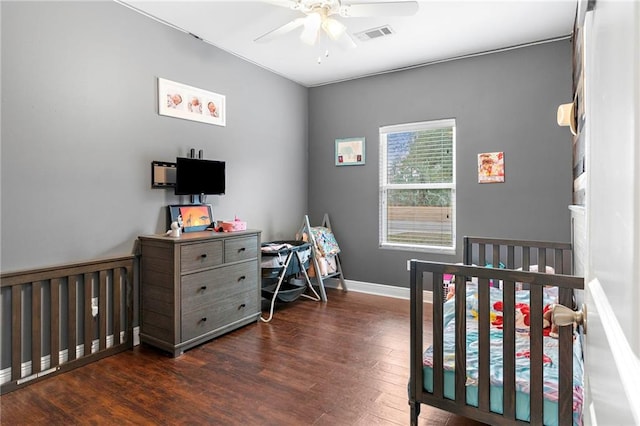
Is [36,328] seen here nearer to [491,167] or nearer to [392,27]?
[392,27]

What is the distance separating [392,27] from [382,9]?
0.92m

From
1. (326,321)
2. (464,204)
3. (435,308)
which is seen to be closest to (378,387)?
(435,308)

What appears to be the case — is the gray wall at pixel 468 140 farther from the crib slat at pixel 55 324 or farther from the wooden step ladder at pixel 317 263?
the crib slat at pixel 55 324

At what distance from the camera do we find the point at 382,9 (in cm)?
236

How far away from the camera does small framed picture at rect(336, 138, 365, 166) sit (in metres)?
4.58

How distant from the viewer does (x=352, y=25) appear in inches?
125

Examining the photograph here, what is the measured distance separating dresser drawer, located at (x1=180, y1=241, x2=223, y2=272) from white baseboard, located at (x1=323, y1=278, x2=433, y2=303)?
209 centimetres

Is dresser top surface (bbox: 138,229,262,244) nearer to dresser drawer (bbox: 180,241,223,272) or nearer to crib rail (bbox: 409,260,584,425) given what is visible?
dresser drawer (bbox: 180,241,223,272)

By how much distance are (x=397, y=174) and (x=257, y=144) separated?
173cm

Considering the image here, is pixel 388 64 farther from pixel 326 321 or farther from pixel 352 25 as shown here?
pixel 326 321

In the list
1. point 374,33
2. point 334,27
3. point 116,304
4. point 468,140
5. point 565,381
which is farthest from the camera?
point 468,140

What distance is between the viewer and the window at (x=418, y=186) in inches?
161

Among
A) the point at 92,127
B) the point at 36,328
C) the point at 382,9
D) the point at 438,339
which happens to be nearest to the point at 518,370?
the point at 438,339

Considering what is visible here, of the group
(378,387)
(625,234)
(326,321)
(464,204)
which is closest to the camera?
(625,234)
